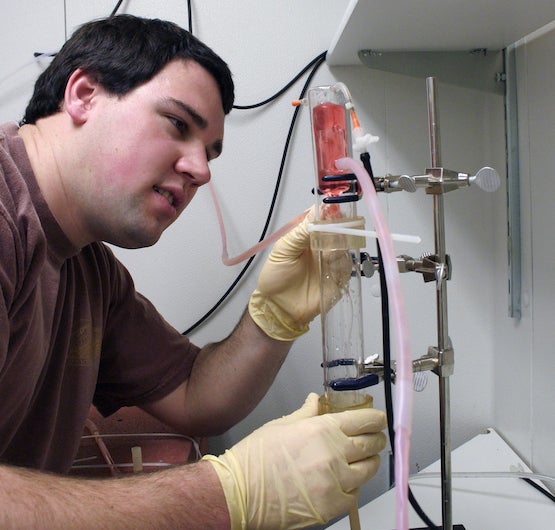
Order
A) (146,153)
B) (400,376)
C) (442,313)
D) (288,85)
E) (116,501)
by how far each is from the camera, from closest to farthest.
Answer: (400,376) → (116,501) → (442,313) → (146,153) → (288,85)

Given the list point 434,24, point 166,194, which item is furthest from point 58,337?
point 434,24

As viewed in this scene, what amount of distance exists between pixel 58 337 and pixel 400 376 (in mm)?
778

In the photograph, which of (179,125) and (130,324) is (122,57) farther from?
(130,324)

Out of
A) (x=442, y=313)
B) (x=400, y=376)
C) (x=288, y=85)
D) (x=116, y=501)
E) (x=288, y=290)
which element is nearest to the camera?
(x=400, y=376)

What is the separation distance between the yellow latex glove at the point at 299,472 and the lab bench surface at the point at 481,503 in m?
0.31

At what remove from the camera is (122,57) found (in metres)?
0.98

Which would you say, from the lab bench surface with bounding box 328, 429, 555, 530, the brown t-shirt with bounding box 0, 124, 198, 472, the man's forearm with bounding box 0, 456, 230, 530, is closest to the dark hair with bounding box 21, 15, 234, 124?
the brown t-shirt with bounding box 0, 124, 198, 472

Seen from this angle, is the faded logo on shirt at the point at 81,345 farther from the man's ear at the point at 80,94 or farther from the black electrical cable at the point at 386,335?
the black electrical cable at the point at 386,335

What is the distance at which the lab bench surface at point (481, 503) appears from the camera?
103 cm

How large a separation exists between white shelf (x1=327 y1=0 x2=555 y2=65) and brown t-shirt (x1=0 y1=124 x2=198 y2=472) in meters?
0.72

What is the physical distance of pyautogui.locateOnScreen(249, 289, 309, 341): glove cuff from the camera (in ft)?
3.97

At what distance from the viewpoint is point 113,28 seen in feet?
3.46

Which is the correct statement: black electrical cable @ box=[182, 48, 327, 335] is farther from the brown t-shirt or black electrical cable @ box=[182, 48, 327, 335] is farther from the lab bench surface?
the lab bench surface

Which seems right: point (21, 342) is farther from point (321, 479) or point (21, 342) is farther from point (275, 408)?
point (275, 408)
